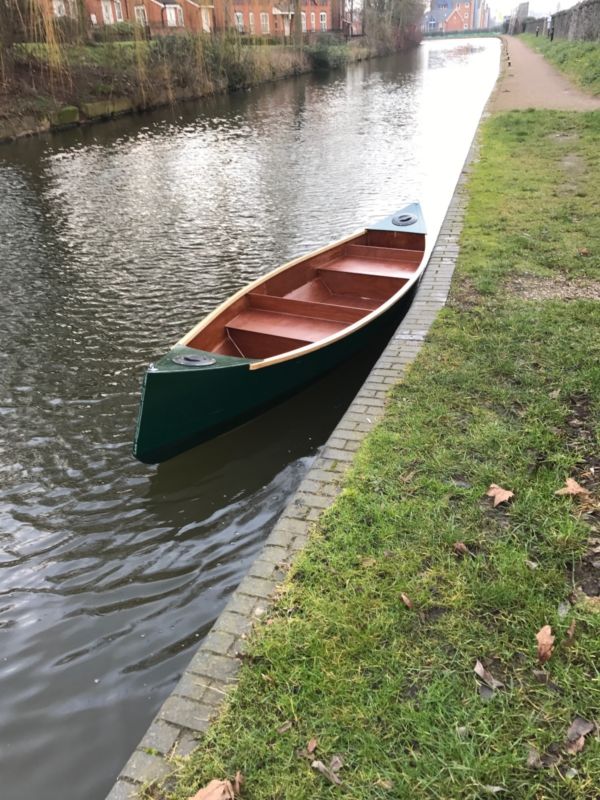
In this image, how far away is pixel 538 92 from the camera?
22.3m

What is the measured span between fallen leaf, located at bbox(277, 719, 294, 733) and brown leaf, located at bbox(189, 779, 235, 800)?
0.28 meters

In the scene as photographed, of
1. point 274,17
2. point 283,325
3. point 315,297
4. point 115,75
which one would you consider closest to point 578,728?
point 283,325

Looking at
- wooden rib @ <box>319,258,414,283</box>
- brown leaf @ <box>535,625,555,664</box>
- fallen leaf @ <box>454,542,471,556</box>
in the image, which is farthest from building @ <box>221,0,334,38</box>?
brown leaf @ <box>535,625,555,664</box>

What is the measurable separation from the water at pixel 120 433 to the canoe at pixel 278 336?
38 centimetres

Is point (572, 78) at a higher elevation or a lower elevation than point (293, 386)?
higher

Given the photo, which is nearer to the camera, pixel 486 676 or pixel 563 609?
pixel 486 676

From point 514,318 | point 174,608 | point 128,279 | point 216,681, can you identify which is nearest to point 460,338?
point 514,318

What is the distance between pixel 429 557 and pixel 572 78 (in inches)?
1108

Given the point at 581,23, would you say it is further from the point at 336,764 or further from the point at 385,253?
the point at 336,764

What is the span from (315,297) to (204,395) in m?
3.12

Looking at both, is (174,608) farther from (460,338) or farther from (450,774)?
(460,338)

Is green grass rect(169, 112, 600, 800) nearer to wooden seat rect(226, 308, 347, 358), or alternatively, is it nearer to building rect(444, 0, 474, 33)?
wooden seat rect(226, 308, 347, 358)

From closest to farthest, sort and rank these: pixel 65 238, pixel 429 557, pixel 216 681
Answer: pixel 216 681
pixel 429 557
pixel 65 238

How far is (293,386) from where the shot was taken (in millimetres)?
5777
